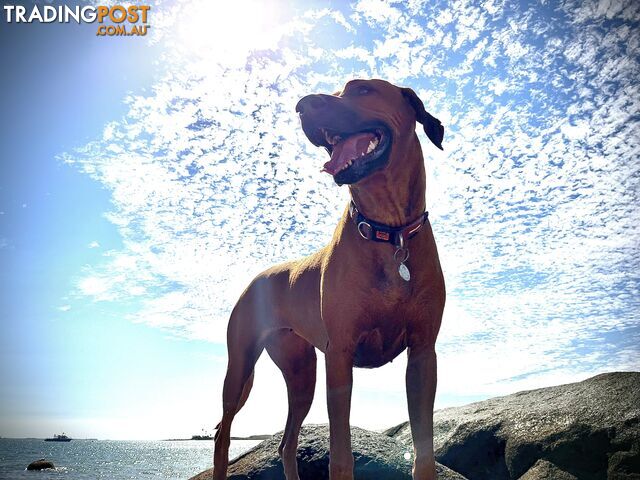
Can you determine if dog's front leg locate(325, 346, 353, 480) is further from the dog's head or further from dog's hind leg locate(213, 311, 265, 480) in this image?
dog's hind leg locate(213, 311, 265, 480)

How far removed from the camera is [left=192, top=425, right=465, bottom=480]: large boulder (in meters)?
5.19

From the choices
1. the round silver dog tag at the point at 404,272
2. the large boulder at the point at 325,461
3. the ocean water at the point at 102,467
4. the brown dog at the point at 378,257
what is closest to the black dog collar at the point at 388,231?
the brown dog at the point at 378,257

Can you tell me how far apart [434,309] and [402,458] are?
277 centimetres

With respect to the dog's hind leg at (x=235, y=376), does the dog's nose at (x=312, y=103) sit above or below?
above

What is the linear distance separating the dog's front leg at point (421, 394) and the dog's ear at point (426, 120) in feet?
4.97

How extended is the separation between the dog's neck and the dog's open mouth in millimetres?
123

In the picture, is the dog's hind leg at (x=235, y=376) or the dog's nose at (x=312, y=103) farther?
the dog's hind leg at (x=235, y=376)

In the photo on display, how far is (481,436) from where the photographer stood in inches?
255

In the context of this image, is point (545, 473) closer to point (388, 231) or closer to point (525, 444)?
point (525, 444)

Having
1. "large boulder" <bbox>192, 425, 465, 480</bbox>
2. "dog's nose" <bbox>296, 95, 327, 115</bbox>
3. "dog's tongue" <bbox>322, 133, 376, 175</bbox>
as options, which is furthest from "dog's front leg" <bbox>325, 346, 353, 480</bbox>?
"large boulder" <bbox>192, 425, 465, 480</bbox>

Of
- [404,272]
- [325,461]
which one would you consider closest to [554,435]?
[325,461]

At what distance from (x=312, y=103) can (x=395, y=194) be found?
85 cm

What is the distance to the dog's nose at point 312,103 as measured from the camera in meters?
3.44

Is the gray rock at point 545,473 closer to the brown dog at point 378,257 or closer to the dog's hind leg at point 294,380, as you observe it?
the dog's hind leg at point 294,380
